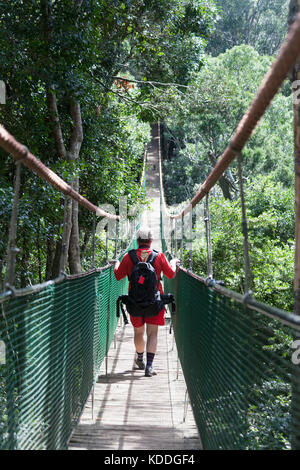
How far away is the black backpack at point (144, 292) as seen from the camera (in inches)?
136

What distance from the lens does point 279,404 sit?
9.39 ft

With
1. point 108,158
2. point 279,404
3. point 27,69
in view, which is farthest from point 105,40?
point 279,404

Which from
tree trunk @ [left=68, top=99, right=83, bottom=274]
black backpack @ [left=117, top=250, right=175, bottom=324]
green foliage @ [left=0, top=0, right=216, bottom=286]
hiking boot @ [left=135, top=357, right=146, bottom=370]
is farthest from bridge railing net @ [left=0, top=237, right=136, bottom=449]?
tree trunk @ [left=68, top=99, right=83, bottom=274]

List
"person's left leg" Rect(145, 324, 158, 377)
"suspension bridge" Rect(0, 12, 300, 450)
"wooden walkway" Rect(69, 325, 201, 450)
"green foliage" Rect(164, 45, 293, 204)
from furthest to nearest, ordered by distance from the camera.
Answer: "green foliage" Rect(164, 45, 293, 204)
"person's left leg" Rect(145, 324, 158, 377)
"wooden walkway" Rect(69, 325, 201, 450)
"suspension bridge" Rect(0, 12, 300, 450)

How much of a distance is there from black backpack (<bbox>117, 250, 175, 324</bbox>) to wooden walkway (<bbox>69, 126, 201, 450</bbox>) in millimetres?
456

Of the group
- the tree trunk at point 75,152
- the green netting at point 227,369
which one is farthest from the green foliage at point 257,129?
the green netting at point 227,369

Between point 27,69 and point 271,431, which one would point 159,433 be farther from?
point 27,69

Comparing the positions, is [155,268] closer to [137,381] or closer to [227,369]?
[137,381]

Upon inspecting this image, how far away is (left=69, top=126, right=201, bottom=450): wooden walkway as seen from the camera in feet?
8.16

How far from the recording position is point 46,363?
5.75 ft

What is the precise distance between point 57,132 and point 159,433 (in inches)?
140

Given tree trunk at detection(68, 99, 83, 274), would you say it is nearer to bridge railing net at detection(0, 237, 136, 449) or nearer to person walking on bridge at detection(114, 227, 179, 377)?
person walking on bridge at detection(114, 227, 179, 377)

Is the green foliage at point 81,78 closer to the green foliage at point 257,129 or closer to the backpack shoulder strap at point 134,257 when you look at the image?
the backpack shoulder strap at point 134,257

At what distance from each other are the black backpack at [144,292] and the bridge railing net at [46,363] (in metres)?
0.66
